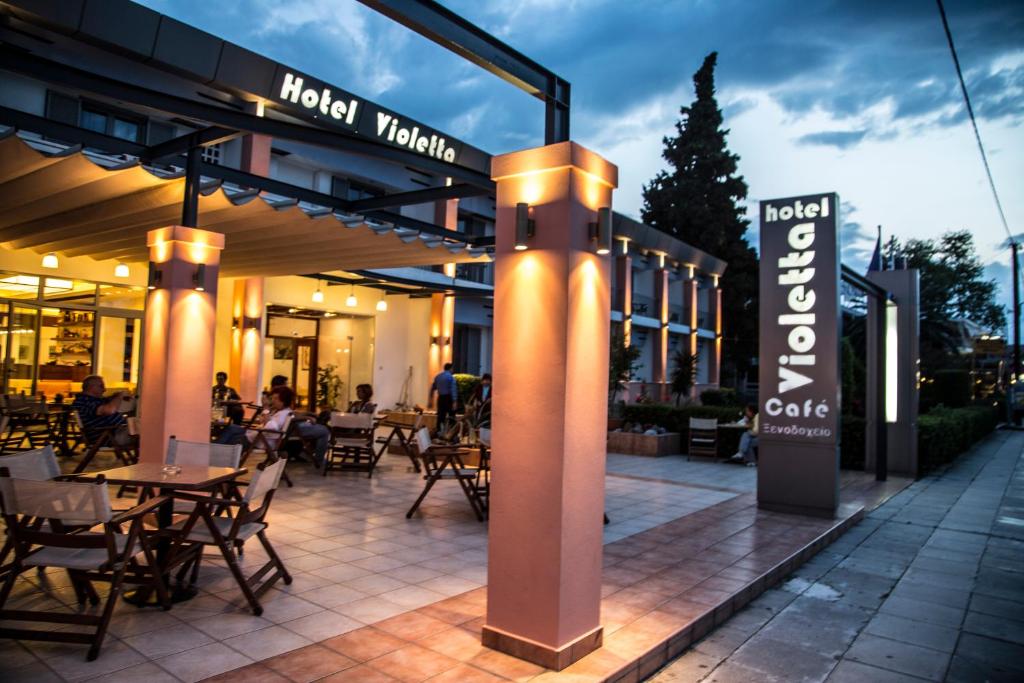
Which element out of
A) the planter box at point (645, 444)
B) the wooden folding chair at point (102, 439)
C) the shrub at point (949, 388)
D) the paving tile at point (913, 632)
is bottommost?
the paving tile at point (913, 632)

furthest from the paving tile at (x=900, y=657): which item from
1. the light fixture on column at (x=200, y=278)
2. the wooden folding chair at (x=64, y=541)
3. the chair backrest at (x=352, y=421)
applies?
the chair backrest at (x=352, y=421)

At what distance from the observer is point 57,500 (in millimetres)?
3084

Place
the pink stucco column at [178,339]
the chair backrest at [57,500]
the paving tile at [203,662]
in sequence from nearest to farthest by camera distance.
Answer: the paving tile at [203,662], the chair backrest at [57,500], the pink stucco column at [178,339]

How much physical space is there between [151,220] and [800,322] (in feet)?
24.8

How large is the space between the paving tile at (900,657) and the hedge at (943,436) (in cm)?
775

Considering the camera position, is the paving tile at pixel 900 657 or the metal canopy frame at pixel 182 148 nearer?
the paving tile at pixel 900 657

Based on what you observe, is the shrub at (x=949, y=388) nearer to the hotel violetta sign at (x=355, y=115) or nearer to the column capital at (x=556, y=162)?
the hotel violetta sign at (x=355, y=115)

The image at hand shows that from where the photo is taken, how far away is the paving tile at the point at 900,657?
339 cm

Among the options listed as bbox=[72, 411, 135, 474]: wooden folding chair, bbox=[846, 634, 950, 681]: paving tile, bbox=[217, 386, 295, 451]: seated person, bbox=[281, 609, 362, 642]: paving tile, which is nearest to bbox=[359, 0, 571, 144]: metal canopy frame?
bbox=[281, 609, 362, 642]: paving tile

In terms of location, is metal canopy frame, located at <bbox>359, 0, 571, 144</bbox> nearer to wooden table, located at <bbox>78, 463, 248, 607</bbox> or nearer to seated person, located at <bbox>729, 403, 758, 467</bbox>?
wooden table, located at <bbox>78, 463, 248, 607</bbox>

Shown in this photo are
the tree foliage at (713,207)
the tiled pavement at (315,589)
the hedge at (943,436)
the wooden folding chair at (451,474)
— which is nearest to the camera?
the tiled pavement at (315,589)

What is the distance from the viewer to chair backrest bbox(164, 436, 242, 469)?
A: 4.49 meters

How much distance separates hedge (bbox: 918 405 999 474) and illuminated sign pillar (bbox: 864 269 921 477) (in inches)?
13.9

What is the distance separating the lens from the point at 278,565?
3906 mm
